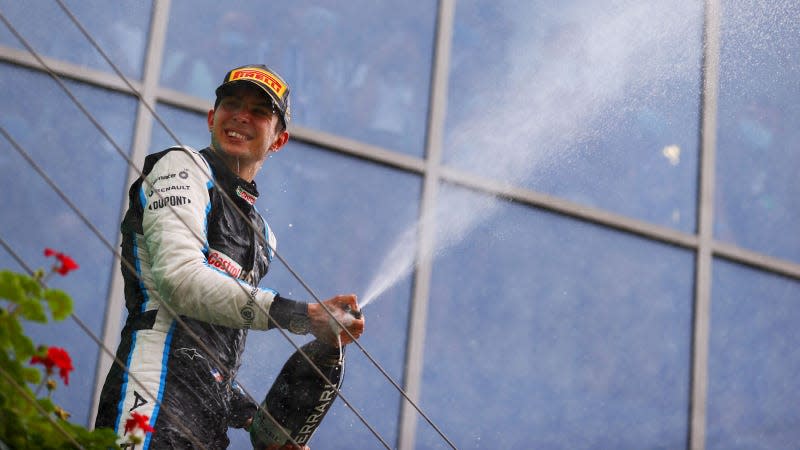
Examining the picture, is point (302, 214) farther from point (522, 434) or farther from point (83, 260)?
point (522, 434)

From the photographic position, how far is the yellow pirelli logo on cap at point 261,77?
3.23 m

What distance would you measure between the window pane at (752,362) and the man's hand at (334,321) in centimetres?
225

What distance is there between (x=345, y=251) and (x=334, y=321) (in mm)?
1409

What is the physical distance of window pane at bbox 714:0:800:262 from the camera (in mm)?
4953

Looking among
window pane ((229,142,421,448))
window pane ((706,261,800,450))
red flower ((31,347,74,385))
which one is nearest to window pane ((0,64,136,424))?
window pane ((229,142,421,448))

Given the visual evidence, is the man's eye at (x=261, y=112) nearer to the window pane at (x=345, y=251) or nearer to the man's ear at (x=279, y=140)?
the man's ear at (x=279, y=140)

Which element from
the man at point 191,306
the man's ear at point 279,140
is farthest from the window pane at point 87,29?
the man at point 191,306

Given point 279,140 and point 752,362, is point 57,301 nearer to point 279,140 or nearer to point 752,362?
point 279,140

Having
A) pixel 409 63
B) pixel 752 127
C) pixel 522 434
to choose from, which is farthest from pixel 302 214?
pixel 752 127

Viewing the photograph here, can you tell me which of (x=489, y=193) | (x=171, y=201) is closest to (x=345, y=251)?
(x=489, y=193)

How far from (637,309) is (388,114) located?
3.61 feet

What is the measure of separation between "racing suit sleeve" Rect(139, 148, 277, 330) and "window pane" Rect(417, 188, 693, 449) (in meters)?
1.52

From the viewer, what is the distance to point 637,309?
471cm

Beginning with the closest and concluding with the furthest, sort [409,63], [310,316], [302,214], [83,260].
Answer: [310,316], [83,260], [302,214], [409,63]
